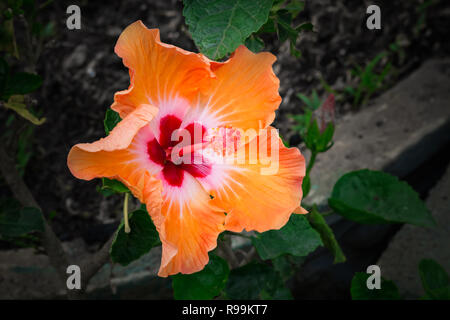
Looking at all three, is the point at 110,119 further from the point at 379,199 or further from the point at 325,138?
the point at 379,199

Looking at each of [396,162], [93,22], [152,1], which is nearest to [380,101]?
[396,162]

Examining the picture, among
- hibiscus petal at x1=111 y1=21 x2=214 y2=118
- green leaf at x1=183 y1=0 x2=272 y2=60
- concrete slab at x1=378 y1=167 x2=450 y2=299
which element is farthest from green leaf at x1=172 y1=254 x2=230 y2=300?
concrete slab at x1=378 y1=167 x2=450 y2=299

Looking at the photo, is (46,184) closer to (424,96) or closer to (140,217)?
(140,217)

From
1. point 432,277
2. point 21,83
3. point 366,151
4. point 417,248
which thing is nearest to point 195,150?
point 21,83

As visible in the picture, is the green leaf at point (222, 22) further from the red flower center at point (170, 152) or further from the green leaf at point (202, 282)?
the green leaf at point (202, 282)

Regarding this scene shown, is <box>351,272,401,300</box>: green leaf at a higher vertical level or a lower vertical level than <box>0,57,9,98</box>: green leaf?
lower

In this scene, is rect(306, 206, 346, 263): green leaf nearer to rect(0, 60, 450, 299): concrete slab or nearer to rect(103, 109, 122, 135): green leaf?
rect(0, 60, 450, 299): concrete slab
